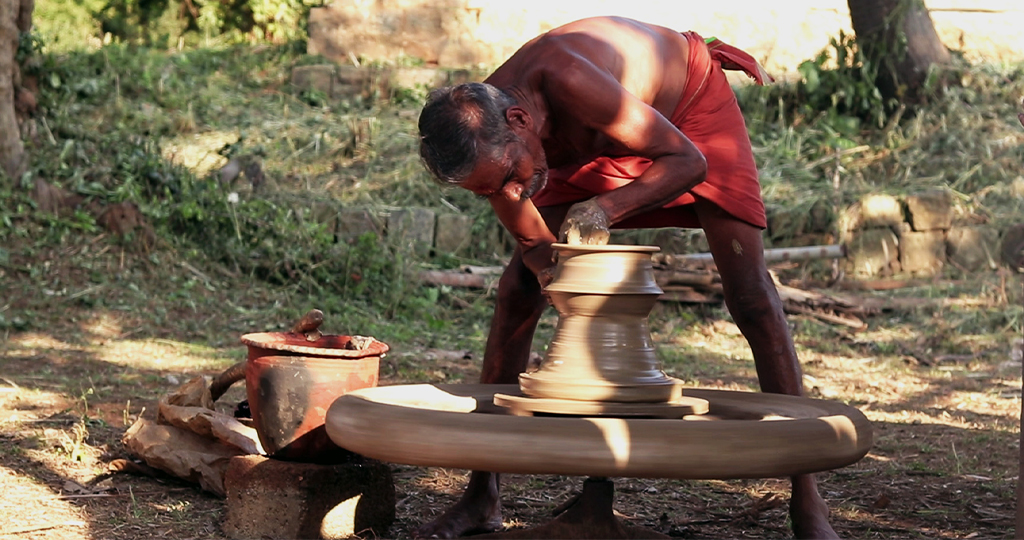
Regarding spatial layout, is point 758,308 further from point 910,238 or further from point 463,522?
point 910,238

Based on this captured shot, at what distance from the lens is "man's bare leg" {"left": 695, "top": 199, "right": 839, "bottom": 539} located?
3.08m

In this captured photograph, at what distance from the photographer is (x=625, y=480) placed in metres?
4.13

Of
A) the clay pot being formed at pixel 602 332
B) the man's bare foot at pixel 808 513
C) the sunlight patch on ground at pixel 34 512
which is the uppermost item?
the clay pot being formed at pixel 602 332

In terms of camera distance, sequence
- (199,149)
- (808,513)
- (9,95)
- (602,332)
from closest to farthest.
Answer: (602,332) < (808,513) < (9,95) < (199,149)

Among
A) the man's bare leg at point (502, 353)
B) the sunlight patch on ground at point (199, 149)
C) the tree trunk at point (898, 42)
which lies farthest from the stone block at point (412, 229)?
the man's bare leg at point (502, 353)

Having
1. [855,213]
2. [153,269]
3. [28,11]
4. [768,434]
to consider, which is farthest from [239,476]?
[855,213]

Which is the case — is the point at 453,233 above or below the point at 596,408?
below

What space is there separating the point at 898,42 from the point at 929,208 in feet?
5.52

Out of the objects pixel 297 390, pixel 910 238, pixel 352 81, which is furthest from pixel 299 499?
pixel 352 81

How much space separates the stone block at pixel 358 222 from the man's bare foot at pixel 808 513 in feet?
18.1

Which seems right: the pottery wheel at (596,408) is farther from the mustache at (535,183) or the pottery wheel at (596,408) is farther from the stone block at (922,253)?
the stone block at (922,253)

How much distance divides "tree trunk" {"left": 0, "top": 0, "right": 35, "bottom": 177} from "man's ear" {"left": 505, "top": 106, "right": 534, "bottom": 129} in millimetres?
Answer: 5956

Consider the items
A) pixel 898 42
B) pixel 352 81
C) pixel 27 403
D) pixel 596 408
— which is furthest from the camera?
pixel 352 81

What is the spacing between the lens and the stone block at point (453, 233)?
8492 millimetres
